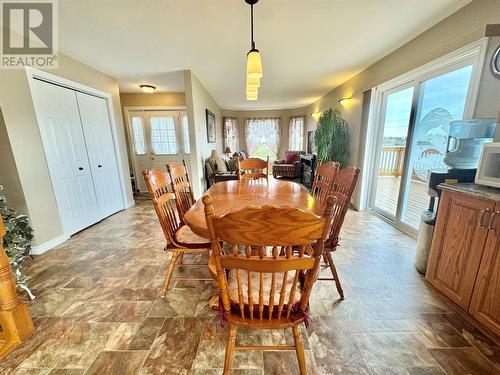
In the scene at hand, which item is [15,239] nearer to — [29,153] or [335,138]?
[29,153]

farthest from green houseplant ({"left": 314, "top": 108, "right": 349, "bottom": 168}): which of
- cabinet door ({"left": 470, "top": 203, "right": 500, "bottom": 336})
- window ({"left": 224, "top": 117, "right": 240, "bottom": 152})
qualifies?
window ({"left": 224, "top": 117, "right": 240, "bottom": 152})

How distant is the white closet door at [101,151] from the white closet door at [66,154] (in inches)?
4.6

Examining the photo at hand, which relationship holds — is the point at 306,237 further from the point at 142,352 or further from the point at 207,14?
the point at 207,14

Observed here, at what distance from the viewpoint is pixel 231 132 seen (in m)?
7.88

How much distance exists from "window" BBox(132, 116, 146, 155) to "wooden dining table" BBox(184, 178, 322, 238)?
13.3 ft

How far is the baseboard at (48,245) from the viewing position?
2.33m

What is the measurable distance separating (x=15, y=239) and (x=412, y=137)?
4.32m

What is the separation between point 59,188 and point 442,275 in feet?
13.9

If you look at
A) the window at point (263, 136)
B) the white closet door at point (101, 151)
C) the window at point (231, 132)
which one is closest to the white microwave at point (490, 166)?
the white closet door at point (101, 151)

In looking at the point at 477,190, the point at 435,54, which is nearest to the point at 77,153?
the point at 477,190

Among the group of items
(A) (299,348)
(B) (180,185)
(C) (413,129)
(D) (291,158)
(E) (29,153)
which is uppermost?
(C) (413,129)

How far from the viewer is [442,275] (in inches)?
63.0

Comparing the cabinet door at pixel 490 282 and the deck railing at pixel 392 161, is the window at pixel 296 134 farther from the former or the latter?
the cabinet door at pixel 490 282

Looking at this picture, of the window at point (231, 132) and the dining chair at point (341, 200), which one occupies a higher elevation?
the window at point (231, 132)
